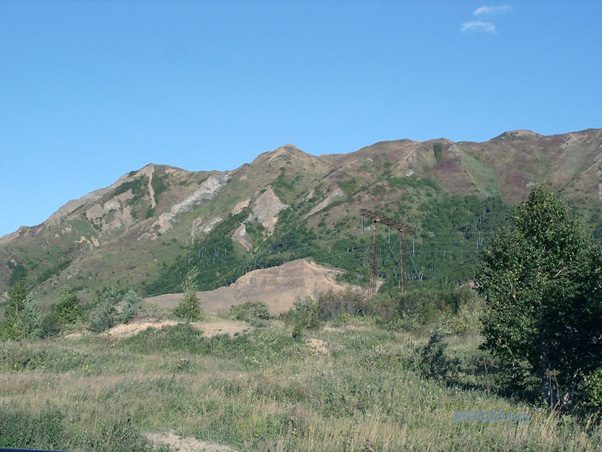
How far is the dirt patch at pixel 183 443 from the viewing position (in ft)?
27.7

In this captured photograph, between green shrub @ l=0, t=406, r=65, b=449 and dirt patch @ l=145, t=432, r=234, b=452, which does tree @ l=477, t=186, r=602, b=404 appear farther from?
green shrub @ l=0, t=406, r=65, b=449

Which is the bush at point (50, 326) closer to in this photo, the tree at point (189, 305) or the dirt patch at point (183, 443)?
the tree at point (189, 305)

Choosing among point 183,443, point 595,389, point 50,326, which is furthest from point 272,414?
point 50,326

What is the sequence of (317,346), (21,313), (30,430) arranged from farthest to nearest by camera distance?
(21,313), (317,346), (30,430)

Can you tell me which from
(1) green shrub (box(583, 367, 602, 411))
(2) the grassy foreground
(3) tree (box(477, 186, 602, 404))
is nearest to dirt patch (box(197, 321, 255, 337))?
(2) the grassy foreground

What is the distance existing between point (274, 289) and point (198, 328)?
2313 inches

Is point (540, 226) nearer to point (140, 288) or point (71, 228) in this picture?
point (140, 288)

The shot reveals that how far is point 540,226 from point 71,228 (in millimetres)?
192124

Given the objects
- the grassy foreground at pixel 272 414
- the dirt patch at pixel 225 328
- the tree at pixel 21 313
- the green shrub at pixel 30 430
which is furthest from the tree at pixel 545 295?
the tree at pixel 21 313

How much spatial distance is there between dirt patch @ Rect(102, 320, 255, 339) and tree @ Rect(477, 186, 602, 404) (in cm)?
1880

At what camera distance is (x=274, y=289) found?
9169 centimetres

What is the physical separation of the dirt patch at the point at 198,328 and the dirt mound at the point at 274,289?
45.0 m

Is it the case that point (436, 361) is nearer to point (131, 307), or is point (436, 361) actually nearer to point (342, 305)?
point (131, 307)

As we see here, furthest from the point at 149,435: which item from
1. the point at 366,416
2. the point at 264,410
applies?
the point at 366,416
